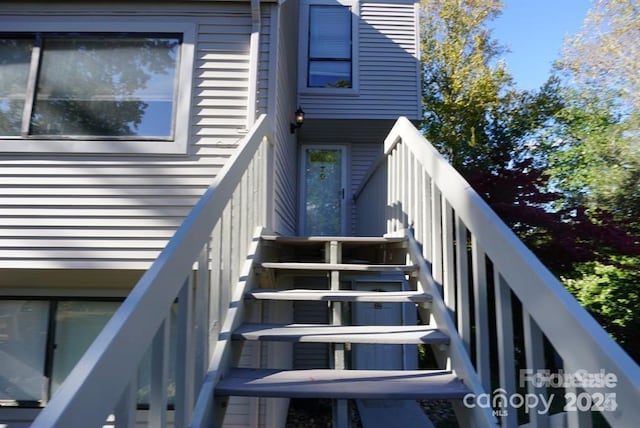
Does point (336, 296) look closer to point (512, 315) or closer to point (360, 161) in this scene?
point (512, 315)

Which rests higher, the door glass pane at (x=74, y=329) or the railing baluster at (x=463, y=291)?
the railing baluster at (x=463, y=291)

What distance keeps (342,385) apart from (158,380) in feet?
2.43

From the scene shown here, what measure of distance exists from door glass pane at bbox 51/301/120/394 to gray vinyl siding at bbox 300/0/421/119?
4.12 metres

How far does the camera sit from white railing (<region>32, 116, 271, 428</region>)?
0.80m

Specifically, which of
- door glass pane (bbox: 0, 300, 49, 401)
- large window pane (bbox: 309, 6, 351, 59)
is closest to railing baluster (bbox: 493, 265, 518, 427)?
door glass pane (bbox: 0, 300, 49, 401)

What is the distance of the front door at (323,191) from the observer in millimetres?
6480

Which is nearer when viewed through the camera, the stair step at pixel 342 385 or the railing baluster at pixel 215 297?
the stair step at pixel 342 385

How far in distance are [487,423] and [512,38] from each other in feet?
46.6

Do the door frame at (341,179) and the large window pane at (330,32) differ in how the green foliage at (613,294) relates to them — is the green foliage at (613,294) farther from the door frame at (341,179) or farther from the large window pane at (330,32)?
the large window pane at (330,32)

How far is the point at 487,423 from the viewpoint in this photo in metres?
1.36

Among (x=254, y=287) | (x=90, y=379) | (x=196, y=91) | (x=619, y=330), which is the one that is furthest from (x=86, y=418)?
(x=619, y=330)

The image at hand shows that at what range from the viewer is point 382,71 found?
6582 mm

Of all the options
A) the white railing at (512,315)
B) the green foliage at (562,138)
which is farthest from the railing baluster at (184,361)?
the green foliage at (562,138)

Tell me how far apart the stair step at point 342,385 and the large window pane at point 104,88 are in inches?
91.2
